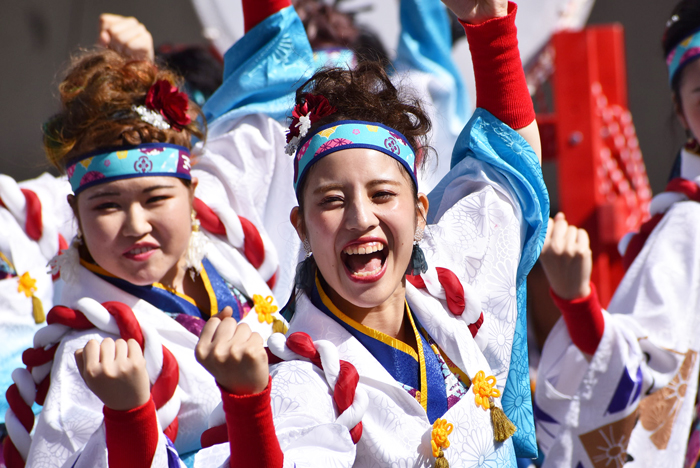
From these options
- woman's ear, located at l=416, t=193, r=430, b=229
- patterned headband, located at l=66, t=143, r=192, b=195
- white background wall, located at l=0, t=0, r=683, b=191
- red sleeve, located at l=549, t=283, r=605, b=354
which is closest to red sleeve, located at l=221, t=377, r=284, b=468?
woman's ear, located at l=416, t=193, r=430, b=229

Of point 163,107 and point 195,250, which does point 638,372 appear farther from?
point 163,107

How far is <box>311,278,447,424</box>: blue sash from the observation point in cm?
129

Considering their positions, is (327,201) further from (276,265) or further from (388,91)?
(276,265)

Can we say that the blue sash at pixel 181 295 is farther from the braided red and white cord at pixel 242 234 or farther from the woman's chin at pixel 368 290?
the woman's chin at pixel 368 290

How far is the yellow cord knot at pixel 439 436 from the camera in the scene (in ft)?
3.93

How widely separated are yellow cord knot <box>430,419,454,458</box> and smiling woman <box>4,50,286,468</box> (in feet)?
1.48

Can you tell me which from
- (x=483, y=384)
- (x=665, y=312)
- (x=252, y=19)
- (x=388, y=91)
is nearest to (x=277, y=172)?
(x=252, y=19)

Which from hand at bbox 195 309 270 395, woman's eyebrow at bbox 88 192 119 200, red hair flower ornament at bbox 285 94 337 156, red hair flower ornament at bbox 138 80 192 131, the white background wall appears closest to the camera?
hand at bbox 195 309 270 395

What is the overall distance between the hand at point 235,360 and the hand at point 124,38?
53.8 inches

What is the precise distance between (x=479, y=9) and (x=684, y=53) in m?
1.03

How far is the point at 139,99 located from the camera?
172 cm

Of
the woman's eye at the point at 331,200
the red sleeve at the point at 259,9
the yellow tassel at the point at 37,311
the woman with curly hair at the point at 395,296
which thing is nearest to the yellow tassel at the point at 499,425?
the woman with curly hair at the point at 395,296

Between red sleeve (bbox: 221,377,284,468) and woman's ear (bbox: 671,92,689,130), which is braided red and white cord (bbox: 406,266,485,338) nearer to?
red sleeve (bbox: 221,377,284,468)

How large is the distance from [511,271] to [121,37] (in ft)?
4.67
